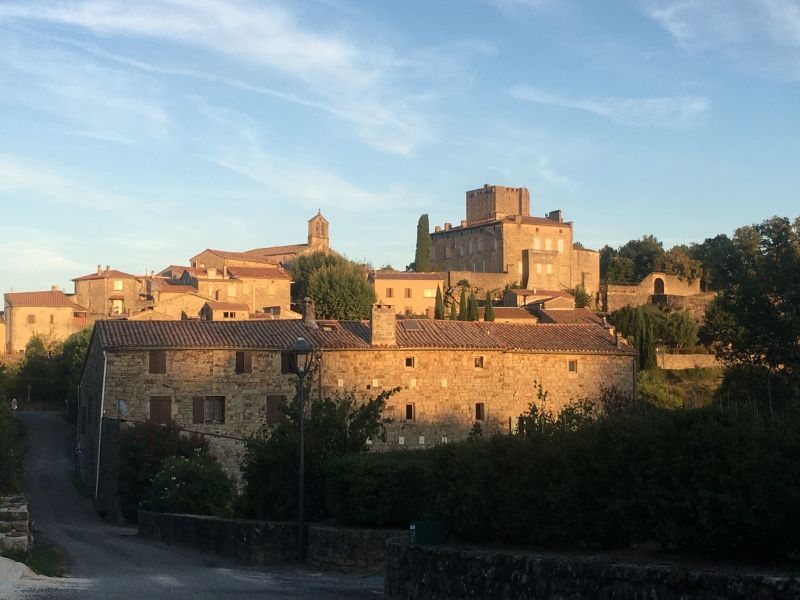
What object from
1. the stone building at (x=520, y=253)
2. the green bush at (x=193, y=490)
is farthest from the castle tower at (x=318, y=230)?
the green bush at (x=193, y=490)

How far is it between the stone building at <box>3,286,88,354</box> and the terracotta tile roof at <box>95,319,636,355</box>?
5428cm

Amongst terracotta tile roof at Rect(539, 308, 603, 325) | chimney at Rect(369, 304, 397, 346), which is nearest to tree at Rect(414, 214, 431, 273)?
terracotta tile roof at Rect(539, 308, 603, 325)

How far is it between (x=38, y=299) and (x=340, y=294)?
105 ft

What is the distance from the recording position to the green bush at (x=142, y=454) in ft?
118

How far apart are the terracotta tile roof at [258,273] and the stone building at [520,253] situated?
16.0 metres

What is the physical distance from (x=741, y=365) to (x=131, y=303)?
203 ft

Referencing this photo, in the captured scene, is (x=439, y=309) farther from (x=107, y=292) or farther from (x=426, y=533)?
(x=426, y=533)

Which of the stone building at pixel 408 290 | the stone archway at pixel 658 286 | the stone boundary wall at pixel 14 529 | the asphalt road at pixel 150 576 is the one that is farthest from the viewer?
the stone archway at pixel 658 286

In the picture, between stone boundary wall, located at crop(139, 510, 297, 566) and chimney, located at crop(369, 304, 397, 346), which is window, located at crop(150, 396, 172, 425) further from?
→ stone boundary wall, located at crop(139, 510, 297, 566)

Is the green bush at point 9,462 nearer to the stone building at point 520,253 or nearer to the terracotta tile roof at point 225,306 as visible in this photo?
the terracotta tile roof at point 225,306

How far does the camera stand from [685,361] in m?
71.2

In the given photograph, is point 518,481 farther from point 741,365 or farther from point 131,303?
point 131,303

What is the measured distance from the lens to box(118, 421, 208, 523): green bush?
3606 centimetres

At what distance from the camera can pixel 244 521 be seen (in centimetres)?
2220
